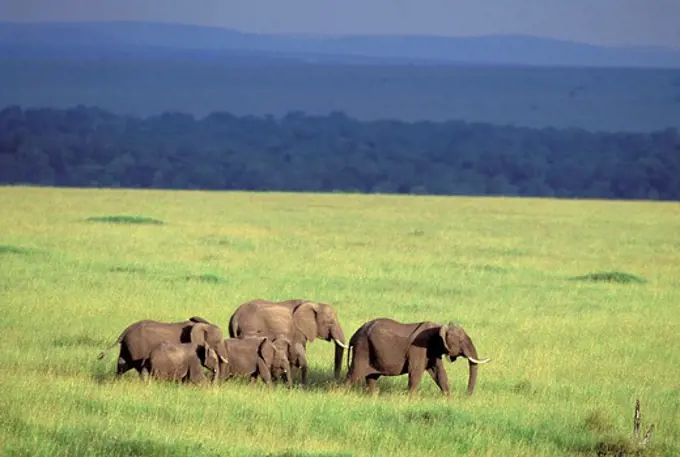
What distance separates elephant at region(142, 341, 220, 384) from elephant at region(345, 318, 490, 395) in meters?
1.36

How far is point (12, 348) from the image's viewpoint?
15820 mm

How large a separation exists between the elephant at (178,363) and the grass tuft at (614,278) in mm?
13705

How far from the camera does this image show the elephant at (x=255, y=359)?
14.2 m

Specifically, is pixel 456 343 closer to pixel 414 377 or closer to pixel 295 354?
pixel 414 377

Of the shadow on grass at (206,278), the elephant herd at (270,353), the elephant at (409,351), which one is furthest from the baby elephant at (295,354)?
the shadow on grass at (206,278)

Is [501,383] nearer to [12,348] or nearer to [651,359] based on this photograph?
[651,359]

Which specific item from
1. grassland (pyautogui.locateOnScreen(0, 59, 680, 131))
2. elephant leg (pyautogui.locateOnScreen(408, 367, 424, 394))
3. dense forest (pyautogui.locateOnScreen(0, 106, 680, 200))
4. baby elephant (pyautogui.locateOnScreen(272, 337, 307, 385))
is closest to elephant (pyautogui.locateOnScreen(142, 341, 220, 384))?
baby elephant (pyautogui.locateOnScreen(272, 337, 307, 385))

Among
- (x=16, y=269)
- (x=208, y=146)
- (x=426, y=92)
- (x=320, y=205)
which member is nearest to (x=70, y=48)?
(x=426, y=92)

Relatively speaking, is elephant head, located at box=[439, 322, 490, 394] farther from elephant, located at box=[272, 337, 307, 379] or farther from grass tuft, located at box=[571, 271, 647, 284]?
grass tuft, located at box=[571, 271, 647, 284]

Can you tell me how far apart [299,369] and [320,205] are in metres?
33.3

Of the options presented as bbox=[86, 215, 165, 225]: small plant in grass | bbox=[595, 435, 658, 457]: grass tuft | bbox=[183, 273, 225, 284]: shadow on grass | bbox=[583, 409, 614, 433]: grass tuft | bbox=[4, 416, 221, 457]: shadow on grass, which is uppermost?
bbox=[86, 215, 165, 225]: small plant in grass

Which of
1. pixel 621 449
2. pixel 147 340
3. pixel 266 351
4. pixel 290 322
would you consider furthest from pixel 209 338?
pixel 621 449

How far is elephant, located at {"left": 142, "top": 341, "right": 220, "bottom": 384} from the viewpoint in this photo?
44.9 feet

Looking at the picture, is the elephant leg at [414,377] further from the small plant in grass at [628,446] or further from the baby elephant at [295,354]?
the small plant in grass at [628,446]
